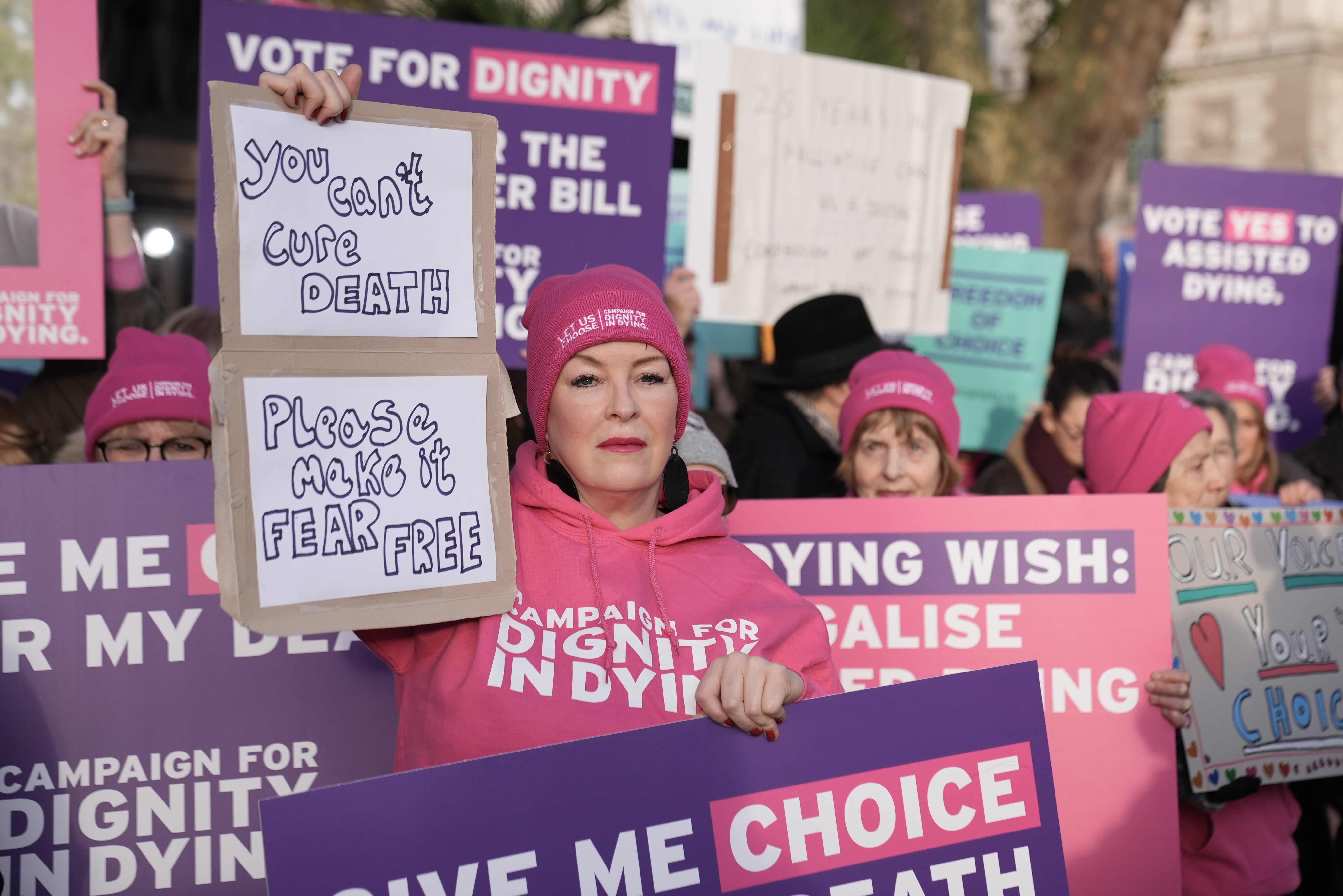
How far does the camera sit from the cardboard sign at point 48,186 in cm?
318

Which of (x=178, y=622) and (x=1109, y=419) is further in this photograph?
(x=1109, y=419)

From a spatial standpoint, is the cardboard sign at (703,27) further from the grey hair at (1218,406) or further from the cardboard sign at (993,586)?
the cardboard sign at (993,586)

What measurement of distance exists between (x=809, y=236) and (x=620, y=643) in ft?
10.2

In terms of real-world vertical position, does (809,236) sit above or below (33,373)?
above

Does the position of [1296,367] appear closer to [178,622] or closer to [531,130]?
[531,130]

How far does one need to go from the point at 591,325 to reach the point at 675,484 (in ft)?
1.19

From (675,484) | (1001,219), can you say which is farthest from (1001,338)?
(675,484)

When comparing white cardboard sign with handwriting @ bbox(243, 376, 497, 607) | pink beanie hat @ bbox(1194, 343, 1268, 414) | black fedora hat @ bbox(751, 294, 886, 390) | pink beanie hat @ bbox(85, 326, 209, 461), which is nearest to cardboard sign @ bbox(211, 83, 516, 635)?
white cardboard sign with handwriting @ bbox(243, 376, 497, 607)

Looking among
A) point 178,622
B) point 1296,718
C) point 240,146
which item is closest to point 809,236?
point 1296,718

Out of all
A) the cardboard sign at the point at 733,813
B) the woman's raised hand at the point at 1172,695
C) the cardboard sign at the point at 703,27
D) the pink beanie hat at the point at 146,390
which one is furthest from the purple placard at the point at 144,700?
the cardboard sign at the point at 703,27

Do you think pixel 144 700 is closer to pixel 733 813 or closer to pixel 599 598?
pixel 599 598

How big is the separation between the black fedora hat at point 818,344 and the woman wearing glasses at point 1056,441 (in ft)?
3.10

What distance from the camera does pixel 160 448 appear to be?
3211mm

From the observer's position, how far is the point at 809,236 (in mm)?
4961
